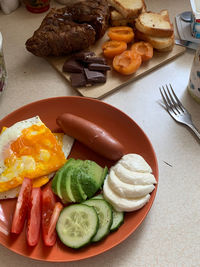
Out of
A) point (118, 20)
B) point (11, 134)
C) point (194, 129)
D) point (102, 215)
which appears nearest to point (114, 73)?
point (118, 20)

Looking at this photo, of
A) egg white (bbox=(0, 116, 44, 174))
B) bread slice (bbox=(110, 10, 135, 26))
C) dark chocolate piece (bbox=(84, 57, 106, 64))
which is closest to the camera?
egg white (bbox=(0, 116, 44, 174))

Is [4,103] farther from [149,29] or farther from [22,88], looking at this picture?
[149,29]

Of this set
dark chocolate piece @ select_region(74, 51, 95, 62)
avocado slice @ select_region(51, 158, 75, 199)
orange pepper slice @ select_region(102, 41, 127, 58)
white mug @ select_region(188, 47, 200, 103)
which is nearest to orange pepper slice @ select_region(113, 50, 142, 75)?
orange pepper slice @ select_region(102, 41, 127, 58)

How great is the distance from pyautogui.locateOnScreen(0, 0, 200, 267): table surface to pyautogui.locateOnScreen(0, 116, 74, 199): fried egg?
0.27 metres

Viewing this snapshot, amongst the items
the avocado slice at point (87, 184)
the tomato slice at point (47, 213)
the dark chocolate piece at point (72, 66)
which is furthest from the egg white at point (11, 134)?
the dark chocolate piece at point (72, 66)

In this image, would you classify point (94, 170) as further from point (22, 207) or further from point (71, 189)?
point (22, 207)

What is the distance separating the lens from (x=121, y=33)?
1749 millimetres

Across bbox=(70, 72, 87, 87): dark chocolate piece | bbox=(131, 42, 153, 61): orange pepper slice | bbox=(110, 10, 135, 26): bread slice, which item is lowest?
bbox=(70, 72, 87, 87): dark chocolate piece

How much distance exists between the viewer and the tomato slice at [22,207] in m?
0.98

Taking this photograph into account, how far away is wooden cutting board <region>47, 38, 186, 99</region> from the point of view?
1532 mm

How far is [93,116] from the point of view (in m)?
1.35

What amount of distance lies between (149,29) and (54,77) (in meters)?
0.61

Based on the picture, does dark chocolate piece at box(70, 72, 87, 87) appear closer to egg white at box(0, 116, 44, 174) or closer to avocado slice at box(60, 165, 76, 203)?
egg white at box(0, 116, 44, 174)

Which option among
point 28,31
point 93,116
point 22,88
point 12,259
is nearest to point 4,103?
point 22,88
